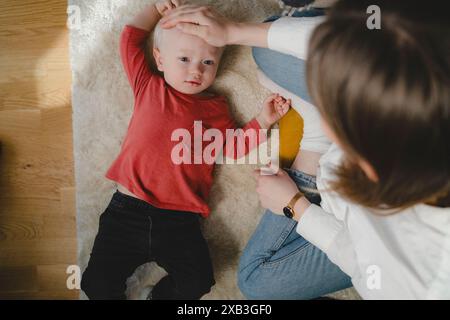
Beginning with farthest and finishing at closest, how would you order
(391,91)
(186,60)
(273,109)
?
(273,109) → (186,60) → (391,91)

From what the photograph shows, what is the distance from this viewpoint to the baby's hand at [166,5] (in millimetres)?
972

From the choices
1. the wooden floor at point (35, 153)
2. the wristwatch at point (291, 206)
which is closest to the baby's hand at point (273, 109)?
the wristwatch at point (291, 206)

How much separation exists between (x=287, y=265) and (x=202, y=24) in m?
0.60

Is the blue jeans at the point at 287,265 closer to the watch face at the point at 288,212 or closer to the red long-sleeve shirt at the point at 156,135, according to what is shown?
the watch face at the point at 288,212

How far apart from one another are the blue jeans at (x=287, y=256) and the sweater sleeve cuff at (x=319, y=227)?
7 cm

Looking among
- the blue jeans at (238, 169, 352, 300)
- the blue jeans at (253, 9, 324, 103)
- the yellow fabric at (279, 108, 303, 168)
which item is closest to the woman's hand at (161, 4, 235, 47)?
the blue jeans at (253, 9, 324, 103)

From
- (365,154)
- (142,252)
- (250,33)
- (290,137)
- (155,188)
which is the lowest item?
(142,252)

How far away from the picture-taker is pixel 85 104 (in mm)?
1075

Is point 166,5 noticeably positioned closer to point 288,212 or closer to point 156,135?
point 156,135

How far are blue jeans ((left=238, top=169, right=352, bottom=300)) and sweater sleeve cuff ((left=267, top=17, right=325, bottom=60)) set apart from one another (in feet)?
0.97

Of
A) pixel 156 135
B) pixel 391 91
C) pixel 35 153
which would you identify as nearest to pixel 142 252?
pixel 156 135

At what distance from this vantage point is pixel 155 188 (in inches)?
38.8
